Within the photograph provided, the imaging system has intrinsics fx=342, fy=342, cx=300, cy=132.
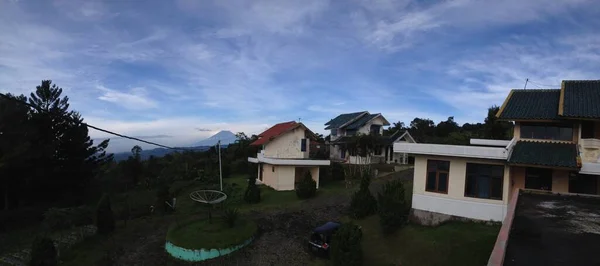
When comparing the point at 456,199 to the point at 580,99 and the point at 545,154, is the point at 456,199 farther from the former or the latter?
the point at 580,99

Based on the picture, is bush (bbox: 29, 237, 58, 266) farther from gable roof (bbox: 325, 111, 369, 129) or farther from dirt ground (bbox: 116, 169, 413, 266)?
gable roof (bbox: 325, 111, 369, 129)

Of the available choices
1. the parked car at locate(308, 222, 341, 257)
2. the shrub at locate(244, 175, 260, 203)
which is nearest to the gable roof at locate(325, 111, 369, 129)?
the shrub at locate(244, 175, 260, 203)

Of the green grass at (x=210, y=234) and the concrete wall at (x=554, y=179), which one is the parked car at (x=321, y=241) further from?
the concrete wall at (x=554, y=179)

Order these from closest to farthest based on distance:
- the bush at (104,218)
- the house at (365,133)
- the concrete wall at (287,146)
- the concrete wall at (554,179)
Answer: the concrete wall at (554,179) < the bush at (104,218) < the concrete wall at (287,146) < the house at (365,133)

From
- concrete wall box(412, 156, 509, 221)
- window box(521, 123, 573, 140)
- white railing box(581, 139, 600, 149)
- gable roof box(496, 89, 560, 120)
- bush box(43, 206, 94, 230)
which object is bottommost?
bush box(43, 206, 94, 230)

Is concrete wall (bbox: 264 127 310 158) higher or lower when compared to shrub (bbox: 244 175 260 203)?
higher

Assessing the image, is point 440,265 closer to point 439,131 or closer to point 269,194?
point 269,194

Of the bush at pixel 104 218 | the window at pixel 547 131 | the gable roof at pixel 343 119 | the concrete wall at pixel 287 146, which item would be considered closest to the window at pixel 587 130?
the window at pixel 547 131
